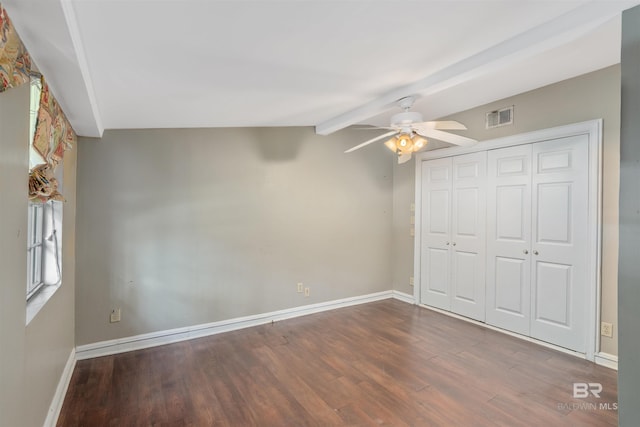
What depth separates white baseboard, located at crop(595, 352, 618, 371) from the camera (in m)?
2.69

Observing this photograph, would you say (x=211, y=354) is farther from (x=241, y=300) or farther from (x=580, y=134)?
(x=580, y=134)

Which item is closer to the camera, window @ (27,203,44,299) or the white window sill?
the white window sill

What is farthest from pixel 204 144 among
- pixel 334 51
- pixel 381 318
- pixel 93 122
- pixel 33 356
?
pixel 381 318

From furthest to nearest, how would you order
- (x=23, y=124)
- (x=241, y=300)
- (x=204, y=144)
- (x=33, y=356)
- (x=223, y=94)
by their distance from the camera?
(x=241, y=300), (x=204, y=144), (x=223, y=94), (x=33, y=356), (x=23, y=124)

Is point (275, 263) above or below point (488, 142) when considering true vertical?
below

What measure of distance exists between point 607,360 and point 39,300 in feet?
14.3

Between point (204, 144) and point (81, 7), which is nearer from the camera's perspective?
point (81, 7)

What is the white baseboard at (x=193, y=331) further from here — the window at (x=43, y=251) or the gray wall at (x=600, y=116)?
the gray wall at (x=600, y=116)

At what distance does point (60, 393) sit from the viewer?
2.27m

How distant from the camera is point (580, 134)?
2910 mm

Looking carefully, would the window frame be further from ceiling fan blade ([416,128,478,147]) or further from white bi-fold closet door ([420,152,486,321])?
white bi-fold closet door ([420,152,486,321])

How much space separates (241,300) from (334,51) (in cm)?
287

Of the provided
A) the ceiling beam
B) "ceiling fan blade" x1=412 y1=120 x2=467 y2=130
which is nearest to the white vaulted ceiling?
the ceiling beam

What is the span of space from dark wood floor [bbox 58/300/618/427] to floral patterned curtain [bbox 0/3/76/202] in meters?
1.58
